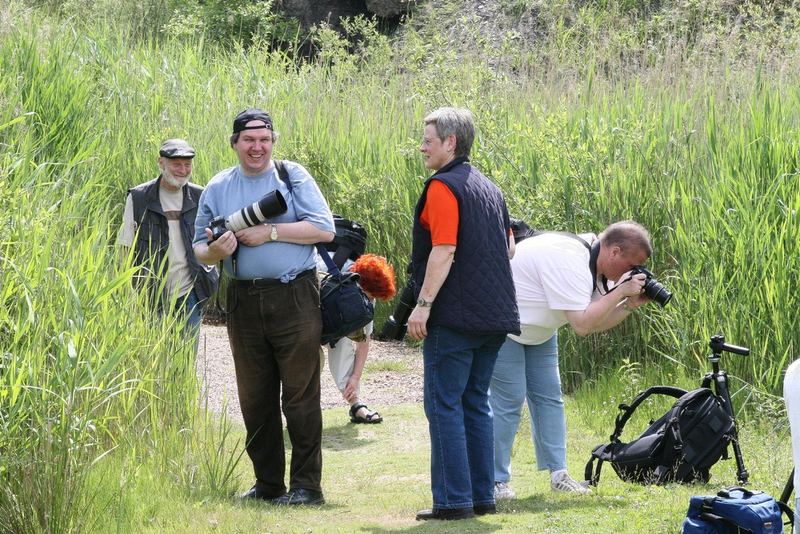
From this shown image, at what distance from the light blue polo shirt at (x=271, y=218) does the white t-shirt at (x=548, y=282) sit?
1.00 meters

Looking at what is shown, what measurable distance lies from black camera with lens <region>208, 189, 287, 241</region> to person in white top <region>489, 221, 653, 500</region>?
1261 millimetres

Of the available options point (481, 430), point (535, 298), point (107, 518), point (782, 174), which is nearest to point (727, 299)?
point (782, 174)

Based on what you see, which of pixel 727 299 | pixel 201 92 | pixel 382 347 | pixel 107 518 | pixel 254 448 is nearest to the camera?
pixel 107 518

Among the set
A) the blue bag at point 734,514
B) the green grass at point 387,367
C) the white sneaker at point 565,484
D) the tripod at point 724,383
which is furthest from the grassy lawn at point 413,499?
the green grass at point 387,367

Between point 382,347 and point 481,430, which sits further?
point 382,347

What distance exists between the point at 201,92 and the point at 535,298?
8.04 m

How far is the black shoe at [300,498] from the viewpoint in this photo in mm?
6336

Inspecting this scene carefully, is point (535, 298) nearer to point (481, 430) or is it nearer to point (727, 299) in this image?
point (481, 430)

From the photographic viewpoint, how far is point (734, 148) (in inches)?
350

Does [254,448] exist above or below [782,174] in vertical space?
below

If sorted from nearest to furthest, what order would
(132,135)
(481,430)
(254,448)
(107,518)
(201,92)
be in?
1. (107,518)
2. (481,430)
3. (254,448)
4. (132,135)
5. (201,92)

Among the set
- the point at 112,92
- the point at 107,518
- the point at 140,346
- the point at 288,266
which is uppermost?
the point at 112,92

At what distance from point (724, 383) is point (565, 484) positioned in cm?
96

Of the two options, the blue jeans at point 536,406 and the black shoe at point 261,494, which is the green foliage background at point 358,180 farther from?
the blue jeans at point 536,406
